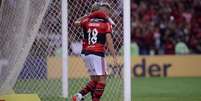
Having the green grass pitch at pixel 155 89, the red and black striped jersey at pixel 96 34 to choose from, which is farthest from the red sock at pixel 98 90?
the green grass pitch at pixel 155 89

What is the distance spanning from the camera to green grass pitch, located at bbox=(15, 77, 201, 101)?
51.6 ft

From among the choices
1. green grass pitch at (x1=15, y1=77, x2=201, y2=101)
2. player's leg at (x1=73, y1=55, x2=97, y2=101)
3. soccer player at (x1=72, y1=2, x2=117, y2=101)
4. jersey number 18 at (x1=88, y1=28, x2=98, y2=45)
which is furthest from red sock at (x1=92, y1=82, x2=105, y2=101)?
green grass pitch at (x1=15, y1=77, x2=201, y2=101)

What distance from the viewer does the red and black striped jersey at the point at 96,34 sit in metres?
13.1

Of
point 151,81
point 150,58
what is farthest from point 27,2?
point 150,58

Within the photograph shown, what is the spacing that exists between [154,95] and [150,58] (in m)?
8.12

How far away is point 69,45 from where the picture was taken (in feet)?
56.5

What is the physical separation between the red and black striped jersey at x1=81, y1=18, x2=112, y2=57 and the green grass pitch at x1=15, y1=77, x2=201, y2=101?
82.6 inches

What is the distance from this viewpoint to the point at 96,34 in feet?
43.1

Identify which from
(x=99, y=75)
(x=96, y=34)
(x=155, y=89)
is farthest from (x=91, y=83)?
(x=155, y=89)

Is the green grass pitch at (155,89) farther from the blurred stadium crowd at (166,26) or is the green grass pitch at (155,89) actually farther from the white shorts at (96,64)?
the blurred stadium crowd at (166,26)

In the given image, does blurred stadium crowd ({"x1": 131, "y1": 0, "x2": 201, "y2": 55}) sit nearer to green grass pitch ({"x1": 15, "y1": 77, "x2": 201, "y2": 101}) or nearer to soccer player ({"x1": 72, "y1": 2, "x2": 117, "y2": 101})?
green grass pitch ({"x1": 15, "y1": 77, "x2": 201, "y2": 101})

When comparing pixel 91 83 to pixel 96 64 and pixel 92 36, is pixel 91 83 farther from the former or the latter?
pixel 92 36

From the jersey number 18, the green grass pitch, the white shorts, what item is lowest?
the green grass pitch

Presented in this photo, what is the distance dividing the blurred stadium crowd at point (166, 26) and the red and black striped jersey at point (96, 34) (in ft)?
43.7
